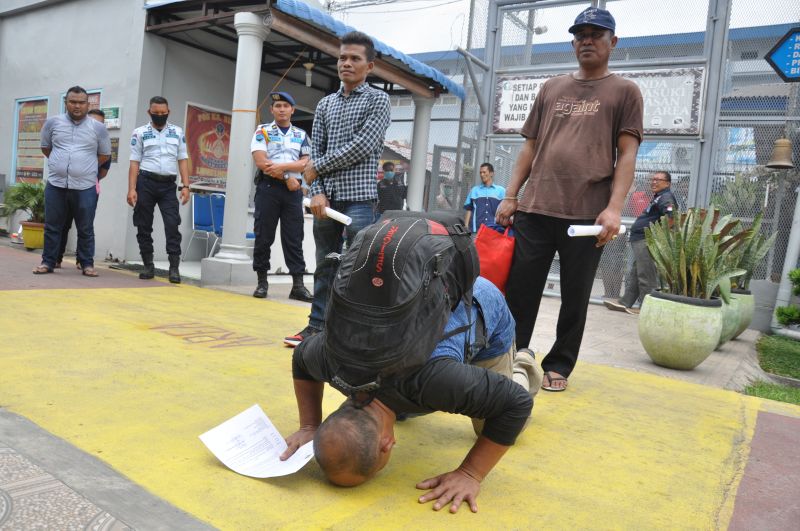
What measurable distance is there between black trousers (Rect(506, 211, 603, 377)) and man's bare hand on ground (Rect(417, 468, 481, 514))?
136 cm

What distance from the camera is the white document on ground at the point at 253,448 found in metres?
1.90

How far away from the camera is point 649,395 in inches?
135

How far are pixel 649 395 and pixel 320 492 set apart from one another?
2.23m

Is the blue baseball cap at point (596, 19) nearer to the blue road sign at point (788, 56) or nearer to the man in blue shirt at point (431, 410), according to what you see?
the man in blue shirt at point (431, 410)

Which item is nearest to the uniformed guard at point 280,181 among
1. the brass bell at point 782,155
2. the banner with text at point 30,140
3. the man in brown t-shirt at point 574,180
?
the man in brown t-shirt at point 574,180

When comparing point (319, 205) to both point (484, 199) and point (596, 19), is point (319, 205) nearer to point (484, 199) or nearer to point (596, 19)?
point (596, 19)

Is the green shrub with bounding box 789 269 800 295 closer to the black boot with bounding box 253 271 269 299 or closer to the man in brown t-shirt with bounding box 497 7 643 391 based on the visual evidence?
the man in brown t-shirt with bounding box 497 7 643 391

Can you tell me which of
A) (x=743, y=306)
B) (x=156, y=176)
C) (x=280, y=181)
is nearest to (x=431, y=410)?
(x=280, y=181)

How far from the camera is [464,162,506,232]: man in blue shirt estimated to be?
798 cm

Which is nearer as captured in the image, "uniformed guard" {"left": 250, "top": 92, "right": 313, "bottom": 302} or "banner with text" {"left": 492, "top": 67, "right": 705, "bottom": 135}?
"uniformed guard" {"left": 250, "top": 92, "right": 313, "bottom": 302}

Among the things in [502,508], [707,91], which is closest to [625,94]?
[502,508]

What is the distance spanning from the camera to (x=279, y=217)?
5598 millimetres

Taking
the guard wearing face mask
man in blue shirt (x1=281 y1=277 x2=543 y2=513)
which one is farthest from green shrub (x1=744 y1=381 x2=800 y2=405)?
the guard wearing face mask

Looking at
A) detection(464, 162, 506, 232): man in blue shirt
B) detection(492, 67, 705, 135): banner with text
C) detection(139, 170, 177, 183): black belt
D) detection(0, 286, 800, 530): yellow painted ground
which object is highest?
detection(492, 67, 705, 135): banner with text
